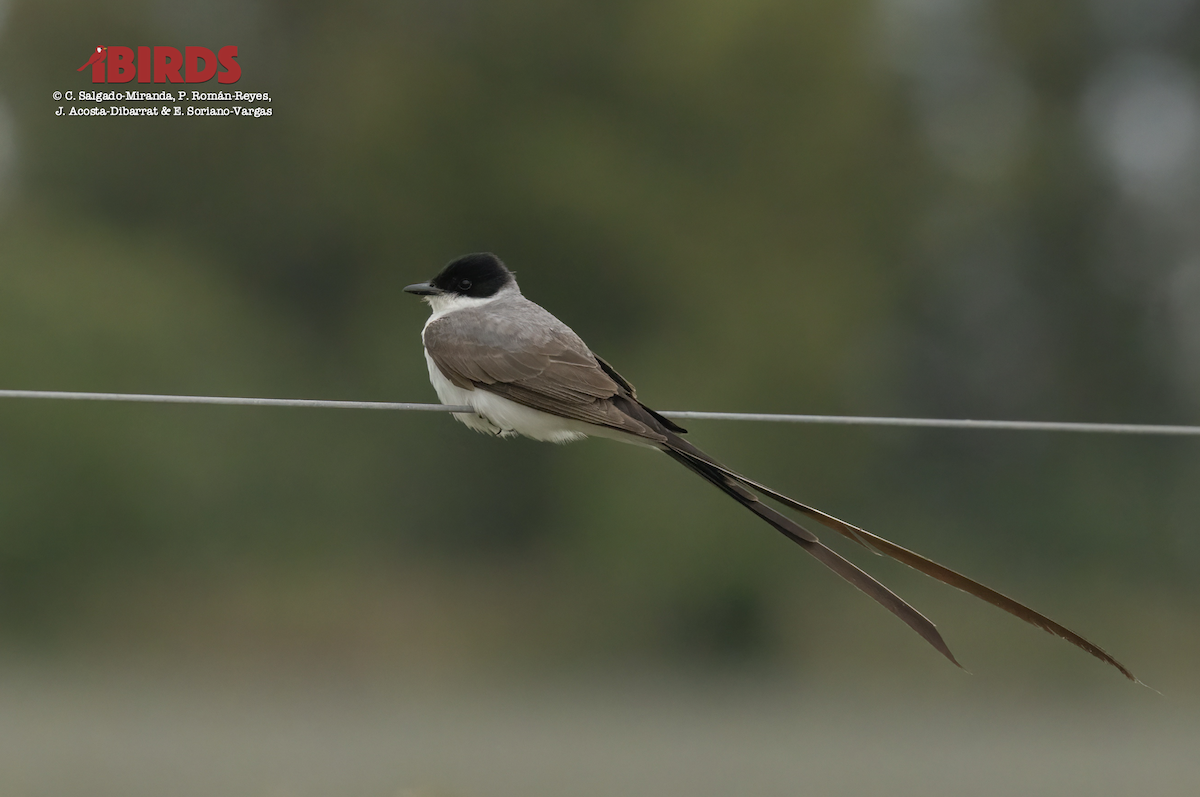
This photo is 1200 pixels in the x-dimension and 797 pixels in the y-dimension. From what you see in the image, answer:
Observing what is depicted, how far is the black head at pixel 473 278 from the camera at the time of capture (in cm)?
422

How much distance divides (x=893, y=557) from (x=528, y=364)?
1378 millimetres

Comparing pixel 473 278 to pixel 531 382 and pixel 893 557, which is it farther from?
pixel 893 557

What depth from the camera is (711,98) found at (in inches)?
516

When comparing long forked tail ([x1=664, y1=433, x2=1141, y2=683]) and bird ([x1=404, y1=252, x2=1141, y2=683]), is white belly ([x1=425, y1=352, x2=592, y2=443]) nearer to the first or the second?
bird ([x1=404, y1=252, x2=1141, y2=683])

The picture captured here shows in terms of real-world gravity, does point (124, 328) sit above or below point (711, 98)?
below

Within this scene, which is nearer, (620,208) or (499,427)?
(499,427)

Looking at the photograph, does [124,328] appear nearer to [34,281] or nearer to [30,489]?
[34,281]

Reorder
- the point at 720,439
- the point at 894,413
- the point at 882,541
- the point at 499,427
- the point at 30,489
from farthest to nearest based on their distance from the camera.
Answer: the point at 894,413 < the point at 30,489 < the point at 720,439 < the point at 499,427 < the point at 882,541

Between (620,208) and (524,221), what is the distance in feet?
3.27

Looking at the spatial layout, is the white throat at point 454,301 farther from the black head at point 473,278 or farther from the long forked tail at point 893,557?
the long forked tail at point 893,557

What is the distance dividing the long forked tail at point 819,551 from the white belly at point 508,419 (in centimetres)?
51

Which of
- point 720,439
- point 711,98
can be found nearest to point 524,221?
point 711,98

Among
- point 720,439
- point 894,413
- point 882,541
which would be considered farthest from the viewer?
point 894,413

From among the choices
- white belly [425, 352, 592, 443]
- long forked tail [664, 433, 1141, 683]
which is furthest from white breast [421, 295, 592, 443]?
long forked tail [664, 433, 1141, 683]
